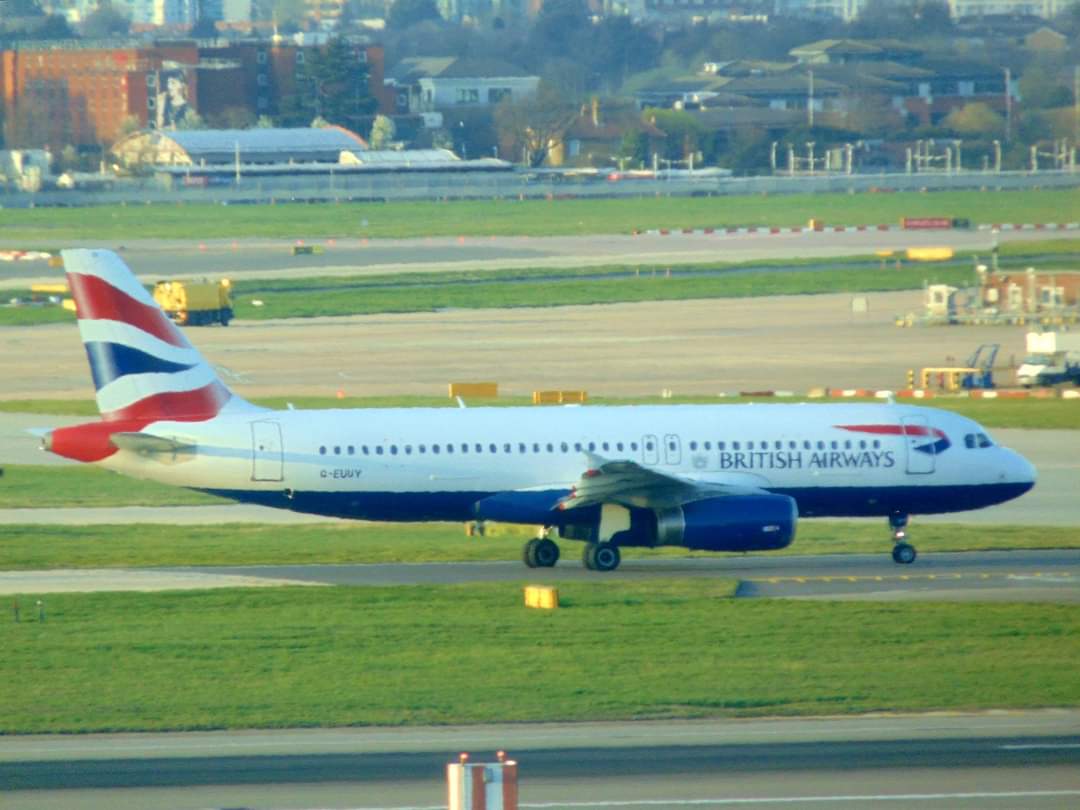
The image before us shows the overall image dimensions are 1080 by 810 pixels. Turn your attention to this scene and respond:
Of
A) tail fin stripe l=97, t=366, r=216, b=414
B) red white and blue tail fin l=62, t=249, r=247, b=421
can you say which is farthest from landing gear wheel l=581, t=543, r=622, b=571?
tail fin stripe l=97, t=366, r=216, b=414

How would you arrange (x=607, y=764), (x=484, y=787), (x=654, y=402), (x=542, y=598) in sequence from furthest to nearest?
(x=654, y=402) → (x=542, y=598) → (x=607, y=764) → (x=484, y=787)

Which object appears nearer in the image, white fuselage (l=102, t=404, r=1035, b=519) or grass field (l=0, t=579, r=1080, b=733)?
grass field (l=0, t=579, r=1080, b=733)

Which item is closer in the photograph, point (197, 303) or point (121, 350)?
point (121, 350)

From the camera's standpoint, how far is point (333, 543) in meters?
49.8

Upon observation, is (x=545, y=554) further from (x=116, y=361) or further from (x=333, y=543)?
(x=116, y=361)

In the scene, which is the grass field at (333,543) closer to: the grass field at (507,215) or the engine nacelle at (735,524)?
the engine nacelle at (735,524)

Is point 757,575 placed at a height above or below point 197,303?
above

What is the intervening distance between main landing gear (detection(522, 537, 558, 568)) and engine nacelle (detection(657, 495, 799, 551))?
3200 millimetres

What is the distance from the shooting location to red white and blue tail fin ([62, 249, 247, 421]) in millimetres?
44531

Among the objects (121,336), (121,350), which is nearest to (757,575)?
(121,350)

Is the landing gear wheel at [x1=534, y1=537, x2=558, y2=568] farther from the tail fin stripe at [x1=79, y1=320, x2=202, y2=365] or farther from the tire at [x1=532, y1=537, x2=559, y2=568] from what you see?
the tail fin stripe at [x1=79, y1=320, x2=202, y2=365]

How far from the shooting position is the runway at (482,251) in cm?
13688

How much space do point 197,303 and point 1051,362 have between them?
46655 millimetres

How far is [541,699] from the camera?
32.7 m
